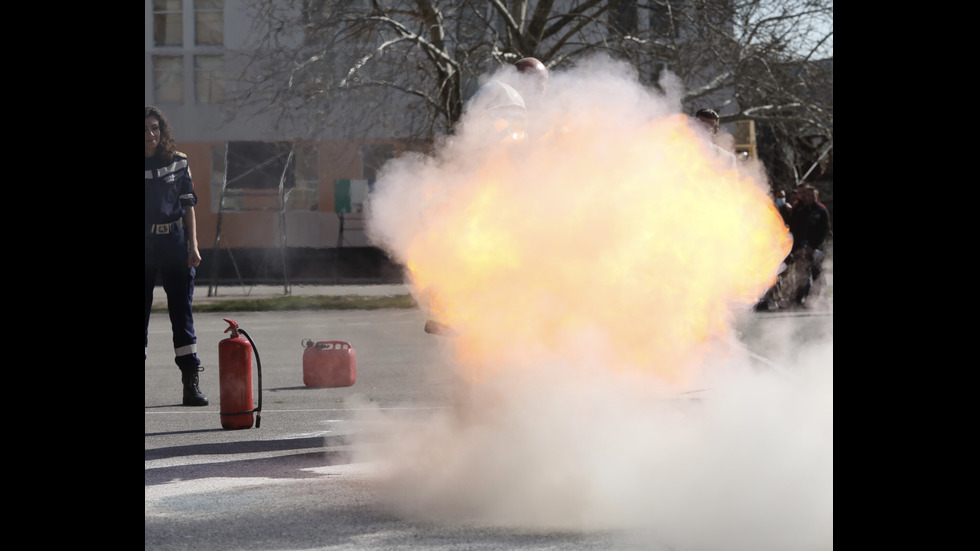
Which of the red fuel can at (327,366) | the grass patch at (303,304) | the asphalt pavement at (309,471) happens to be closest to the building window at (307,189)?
the grass patch at (303,304)

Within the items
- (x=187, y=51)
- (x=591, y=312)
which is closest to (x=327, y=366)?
(x=591, y=312)

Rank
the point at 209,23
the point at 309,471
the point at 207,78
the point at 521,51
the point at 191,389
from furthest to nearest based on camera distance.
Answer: the point at 207,78 → the point at 209,23 → the point at 521,51 → the point at 191,389 → the point at 309,471

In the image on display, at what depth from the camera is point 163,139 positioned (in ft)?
27.5

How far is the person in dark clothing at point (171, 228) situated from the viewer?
8.40 m

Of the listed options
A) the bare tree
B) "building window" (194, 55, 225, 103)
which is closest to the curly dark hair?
the bare tree

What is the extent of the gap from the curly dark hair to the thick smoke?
265 cm

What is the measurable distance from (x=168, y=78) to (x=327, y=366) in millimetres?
23847

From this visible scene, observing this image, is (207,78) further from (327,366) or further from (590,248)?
(590,248)

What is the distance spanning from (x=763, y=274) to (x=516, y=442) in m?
1.60

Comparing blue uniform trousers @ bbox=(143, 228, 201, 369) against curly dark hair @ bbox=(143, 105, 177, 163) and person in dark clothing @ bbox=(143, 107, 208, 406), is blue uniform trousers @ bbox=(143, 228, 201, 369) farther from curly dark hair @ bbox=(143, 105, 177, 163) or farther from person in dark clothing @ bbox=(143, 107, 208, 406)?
curly dark hair @ bbox=(143, 105, 177, 163)

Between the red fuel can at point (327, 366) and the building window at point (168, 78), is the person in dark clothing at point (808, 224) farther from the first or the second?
the building window at point (168, 78)
